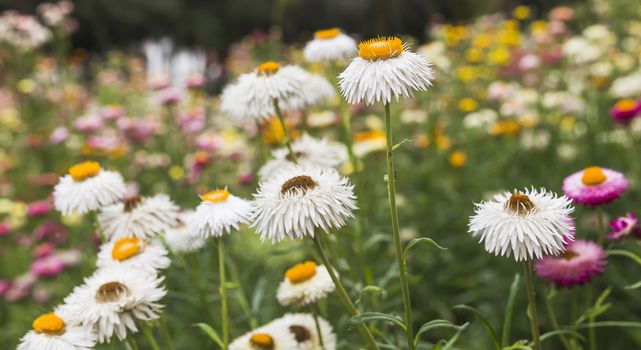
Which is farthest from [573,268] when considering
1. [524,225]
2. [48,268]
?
[48,268]

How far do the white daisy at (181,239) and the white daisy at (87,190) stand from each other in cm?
20

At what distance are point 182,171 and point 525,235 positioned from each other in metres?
2.48

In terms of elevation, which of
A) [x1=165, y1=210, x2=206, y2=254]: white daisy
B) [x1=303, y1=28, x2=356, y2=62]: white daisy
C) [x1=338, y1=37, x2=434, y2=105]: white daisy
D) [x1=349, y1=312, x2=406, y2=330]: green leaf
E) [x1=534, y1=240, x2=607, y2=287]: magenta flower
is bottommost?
[x1=534, y1=240, x2=607, y2=287]: magenta flower

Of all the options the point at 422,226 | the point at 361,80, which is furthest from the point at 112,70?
the point at 361,80

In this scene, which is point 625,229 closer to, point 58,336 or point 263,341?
point 263,341

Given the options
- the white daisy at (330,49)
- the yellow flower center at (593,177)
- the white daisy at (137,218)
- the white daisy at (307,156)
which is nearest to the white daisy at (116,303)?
the white daisy at (137,218)

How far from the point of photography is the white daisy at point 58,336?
4.33 feet

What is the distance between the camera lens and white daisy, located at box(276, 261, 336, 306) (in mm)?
1548

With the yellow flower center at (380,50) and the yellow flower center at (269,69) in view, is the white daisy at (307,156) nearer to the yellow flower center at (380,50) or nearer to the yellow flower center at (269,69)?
the yellow flower center at (269,69)

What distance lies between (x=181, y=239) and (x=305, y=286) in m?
0.49

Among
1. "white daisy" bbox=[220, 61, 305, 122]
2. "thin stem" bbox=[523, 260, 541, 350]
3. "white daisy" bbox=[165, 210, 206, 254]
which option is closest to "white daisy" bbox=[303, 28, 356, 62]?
"white daisy" bbox=[220, 61, 305, 122]

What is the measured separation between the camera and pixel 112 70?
660 centimetres

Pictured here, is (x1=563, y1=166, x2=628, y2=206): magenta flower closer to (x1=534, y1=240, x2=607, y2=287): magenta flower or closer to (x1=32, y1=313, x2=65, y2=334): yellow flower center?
(x1=534, y1=240, x2=607, y2=287): magenta flower

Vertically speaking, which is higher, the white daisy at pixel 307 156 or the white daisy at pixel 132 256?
the white daisy at pixel 307 156
